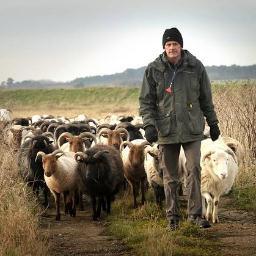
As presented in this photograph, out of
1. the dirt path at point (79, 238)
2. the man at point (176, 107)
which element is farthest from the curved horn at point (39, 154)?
the man at point (176, 107)

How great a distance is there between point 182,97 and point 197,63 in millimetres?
583

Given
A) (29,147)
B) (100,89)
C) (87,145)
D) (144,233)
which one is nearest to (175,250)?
(144,233)

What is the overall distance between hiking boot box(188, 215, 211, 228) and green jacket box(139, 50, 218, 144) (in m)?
1.23

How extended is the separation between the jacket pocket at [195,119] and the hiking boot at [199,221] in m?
1.31

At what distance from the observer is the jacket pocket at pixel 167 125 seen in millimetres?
8305

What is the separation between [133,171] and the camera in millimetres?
12758

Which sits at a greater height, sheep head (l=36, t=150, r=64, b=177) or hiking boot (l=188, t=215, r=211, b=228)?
sheep head (l=36, t=150, r=64, b=177)

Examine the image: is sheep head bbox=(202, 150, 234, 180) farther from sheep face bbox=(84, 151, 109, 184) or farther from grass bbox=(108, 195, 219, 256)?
sheep face bbox=(84, 151, 109, 184)

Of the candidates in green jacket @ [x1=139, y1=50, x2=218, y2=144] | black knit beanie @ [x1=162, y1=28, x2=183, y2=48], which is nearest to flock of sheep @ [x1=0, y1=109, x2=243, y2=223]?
green jacket @ [x1=139, y1=50, x2=218, y2=144]

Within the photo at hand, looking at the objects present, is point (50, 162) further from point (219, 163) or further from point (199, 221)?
point (199, 221)

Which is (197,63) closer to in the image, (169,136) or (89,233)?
(169,136)

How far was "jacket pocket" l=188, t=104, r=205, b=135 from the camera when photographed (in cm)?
831

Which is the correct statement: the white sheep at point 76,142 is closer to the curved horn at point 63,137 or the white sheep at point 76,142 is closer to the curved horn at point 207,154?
the curved horn at point 63,137

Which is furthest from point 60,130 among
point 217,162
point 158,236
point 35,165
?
point 158,236
